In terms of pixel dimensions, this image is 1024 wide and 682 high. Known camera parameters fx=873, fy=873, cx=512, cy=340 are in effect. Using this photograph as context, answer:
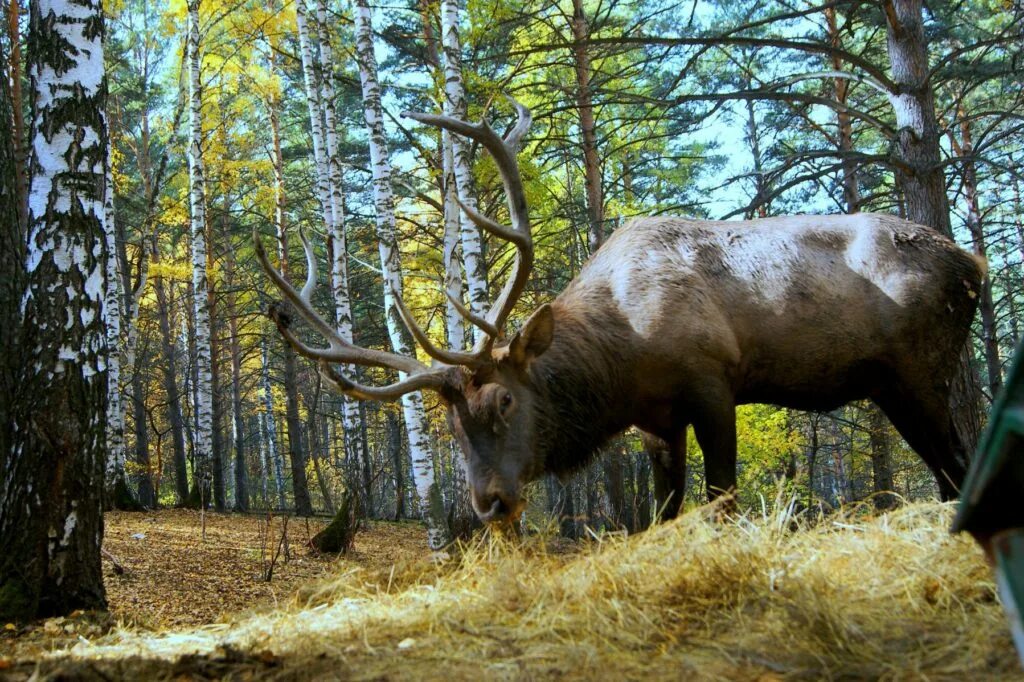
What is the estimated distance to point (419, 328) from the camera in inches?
213

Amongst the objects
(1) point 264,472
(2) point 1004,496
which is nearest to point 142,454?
(1) point 264,472

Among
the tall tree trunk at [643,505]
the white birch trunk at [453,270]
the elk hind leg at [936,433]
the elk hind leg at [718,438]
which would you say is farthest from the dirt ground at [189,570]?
the elk hind leg at [936,433]

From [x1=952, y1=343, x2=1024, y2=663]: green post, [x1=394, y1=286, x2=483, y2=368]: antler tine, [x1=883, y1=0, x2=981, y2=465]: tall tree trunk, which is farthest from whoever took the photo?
[x1=883, y1=0, x2=981, y2=465]: tall tree trunk

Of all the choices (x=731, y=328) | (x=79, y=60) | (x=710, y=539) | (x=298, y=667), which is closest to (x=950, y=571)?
(x=710, y=539)

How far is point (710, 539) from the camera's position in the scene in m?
3.48

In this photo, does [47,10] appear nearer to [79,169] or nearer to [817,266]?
[79,169]

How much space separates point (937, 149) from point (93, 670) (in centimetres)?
720

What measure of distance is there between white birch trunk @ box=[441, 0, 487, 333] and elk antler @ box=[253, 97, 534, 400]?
3.81 m

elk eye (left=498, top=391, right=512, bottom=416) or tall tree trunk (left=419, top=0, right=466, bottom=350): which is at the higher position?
tall tree trunk (left=419, top=0, right=466, bottom=350)

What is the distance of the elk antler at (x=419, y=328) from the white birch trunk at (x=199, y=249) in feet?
34.4

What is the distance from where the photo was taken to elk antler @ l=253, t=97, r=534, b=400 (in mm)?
5090

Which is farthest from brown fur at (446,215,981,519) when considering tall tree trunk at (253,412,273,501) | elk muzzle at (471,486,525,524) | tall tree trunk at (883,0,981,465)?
tall tree trunk at (253,412,273,501)

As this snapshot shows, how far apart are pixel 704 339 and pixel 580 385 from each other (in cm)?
85

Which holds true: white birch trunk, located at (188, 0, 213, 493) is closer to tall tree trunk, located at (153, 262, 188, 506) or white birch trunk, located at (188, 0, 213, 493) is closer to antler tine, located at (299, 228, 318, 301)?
tall tree trunk, located at (153, 262, 188, 506)
